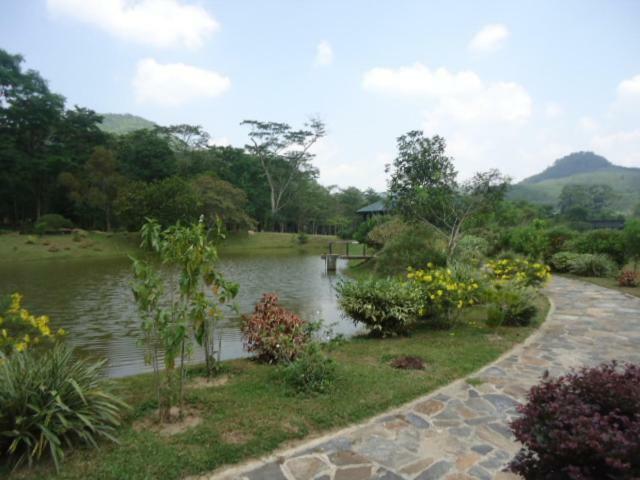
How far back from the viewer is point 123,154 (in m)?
36.7

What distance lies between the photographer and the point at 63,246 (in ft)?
83.7

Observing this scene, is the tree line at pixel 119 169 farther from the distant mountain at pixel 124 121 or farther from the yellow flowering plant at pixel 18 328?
the distant mountain at pixel 124 121

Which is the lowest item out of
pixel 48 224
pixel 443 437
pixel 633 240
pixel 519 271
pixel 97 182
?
pixel 443 437

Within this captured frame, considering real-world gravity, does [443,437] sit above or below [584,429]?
below

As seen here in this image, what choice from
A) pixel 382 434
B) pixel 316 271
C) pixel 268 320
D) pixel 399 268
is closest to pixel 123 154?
pixel 316 271

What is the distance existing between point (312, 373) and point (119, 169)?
37013 mm

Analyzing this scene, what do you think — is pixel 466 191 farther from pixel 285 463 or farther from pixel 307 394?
pixel 285 463

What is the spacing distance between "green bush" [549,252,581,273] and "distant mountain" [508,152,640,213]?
207ft

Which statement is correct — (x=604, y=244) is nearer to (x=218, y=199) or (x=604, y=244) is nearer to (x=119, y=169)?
(x=218, y=199)

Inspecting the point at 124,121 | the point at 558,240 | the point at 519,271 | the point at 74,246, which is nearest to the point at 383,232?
the point at 558,240

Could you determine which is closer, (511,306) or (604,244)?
(511,306)

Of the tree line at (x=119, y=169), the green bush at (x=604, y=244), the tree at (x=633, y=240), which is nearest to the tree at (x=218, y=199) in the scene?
the tree line at (x=119, y=169)

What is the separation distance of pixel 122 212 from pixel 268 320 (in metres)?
26.8

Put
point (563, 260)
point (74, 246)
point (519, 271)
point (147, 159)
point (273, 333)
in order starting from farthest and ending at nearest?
point (147, 159) < point (74, 246) < point (563, 260) < point (519, 271) < point (273, 333)
